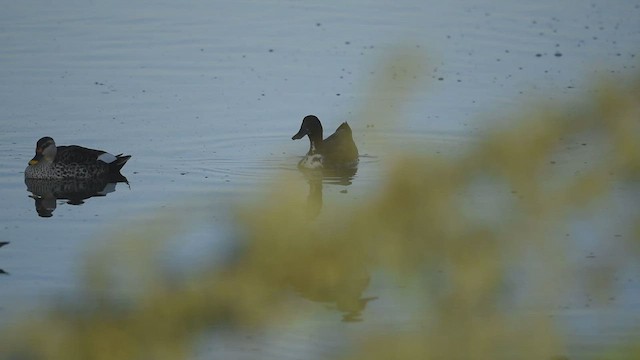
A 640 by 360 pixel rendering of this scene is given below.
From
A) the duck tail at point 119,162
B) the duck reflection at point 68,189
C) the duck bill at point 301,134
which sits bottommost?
the duck reflection at point 68,189

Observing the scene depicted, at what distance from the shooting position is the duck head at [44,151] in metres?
10.5

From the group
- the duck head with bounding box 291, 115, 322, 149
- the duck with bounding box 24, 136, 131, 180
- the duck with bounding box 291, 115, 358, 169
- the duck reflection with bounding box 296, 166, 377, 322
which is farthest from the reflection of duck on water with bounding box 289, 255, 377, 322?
the duck head with bounding box 291, 115, 322, 149

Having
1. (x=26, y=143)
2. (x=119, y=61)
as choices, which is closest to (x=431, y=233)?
(x=26, y=143)

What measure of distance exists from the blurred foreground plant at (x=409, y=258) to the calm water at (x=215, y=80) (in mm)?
3682

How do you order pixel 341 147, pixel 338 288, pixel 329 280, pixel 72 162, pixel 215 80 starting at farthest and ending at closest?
pixel 215 80 → pixel 341 147 → pixel 72 162 → pixel 338 288 → pixel 329 280

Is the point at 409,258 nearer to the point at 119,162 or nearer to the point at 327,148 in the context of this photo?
the point at 119,162

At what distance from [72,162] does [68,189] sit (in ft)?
0.78

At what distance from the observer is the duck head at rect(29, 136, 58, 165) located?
10.5 m

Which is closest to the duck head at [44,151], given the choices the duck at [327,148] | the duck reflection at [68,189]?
the duck reflection at [68,189]

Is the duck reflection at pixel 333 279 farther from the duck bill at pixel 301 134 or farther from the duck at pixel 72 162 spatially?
the duck bill at pixel 301 134

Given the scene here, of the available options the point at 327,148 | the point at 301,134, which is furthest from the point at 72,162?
the point at 327,148

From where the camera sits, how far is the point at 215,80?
13961mm

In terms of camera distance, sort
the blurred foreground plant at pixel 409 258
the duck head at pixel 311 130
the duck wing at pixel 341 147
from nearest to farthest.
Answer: the blurred foreground plant at pixel 409 258 → the duck wing at pixel 341 147 → the duck head at pixel 311 130

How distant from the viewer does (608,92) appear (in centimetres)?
244
